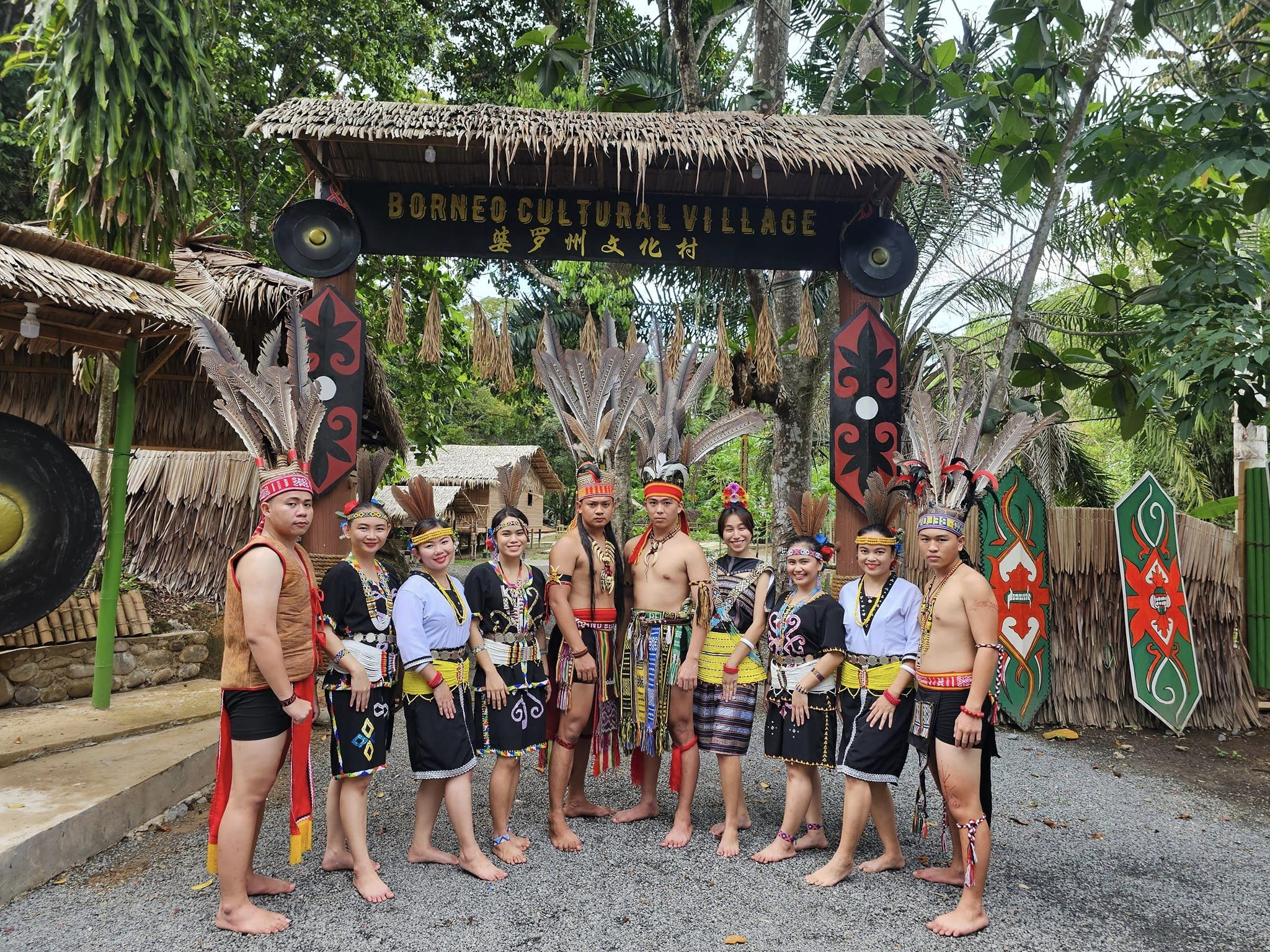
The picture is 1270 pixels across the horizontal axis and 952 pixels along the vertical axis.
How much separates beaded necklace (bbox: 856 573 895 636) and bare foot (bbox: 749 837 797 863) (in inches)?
39.0

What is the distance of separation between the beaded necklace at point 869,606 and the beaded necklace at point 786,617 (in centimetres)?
19

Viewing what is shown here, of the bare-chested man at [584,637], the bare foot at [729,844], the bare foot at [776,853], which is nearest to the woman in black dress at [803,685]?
the bare foot at [776,853]

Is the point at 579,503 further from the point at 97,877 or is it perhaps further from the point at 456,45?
the point at 456,45

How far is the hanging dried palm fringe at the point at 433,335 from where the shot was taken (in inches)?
219

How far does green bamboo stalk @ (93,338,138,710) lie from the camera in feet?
16.4

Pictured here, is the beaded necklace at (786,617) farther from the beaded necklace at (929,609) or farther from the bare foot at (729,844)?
the bare foot at (729,844)

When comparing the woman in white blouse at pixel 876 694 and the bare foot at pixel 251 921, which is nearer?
the bare foot at pixel 251 921

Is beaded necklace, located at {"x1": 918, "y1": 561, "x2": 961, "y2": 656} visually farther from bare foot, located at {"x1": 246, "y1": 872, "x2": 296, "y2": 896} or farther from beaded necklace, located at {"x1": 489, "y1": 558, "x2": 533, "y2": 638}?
bare foot, located at {"x1": 246, "y1": 872, "x2": 296, "y2": 896}

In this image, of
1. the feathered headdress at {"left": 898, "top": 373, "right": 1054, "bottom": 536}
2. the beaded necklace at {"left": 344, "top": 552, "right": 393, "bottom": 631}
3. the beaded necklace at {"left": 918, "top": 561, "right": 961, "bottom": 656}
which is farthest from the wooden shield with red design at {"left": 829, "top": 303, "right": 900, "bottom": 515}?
the beaded necklace at {"left": 344, "top": 552, "right": 393, "bottom": 631}

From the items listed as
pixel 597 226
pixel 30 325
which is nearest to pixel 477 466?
pixel 597 226

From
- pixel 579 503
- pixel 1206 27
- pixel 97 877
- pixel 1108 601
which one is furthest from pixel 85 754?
pixel 1206 27

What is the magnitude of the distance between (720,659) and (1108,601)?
340cm

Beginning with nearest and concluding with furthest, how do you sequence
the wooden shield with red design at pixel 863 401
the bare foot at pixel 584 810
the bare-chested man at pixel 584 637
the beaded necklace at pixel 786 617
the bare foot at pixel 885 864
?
1. the bare foot at pixel 885 864
2. the beaded necklace at pixel 786 617
3. the bare-chested man at pixel 584 637
4. the bare foot at pixel 584 810
5. the wooden shield with red design at pixel 863 401

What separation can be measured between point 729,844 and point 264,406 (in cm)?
271
